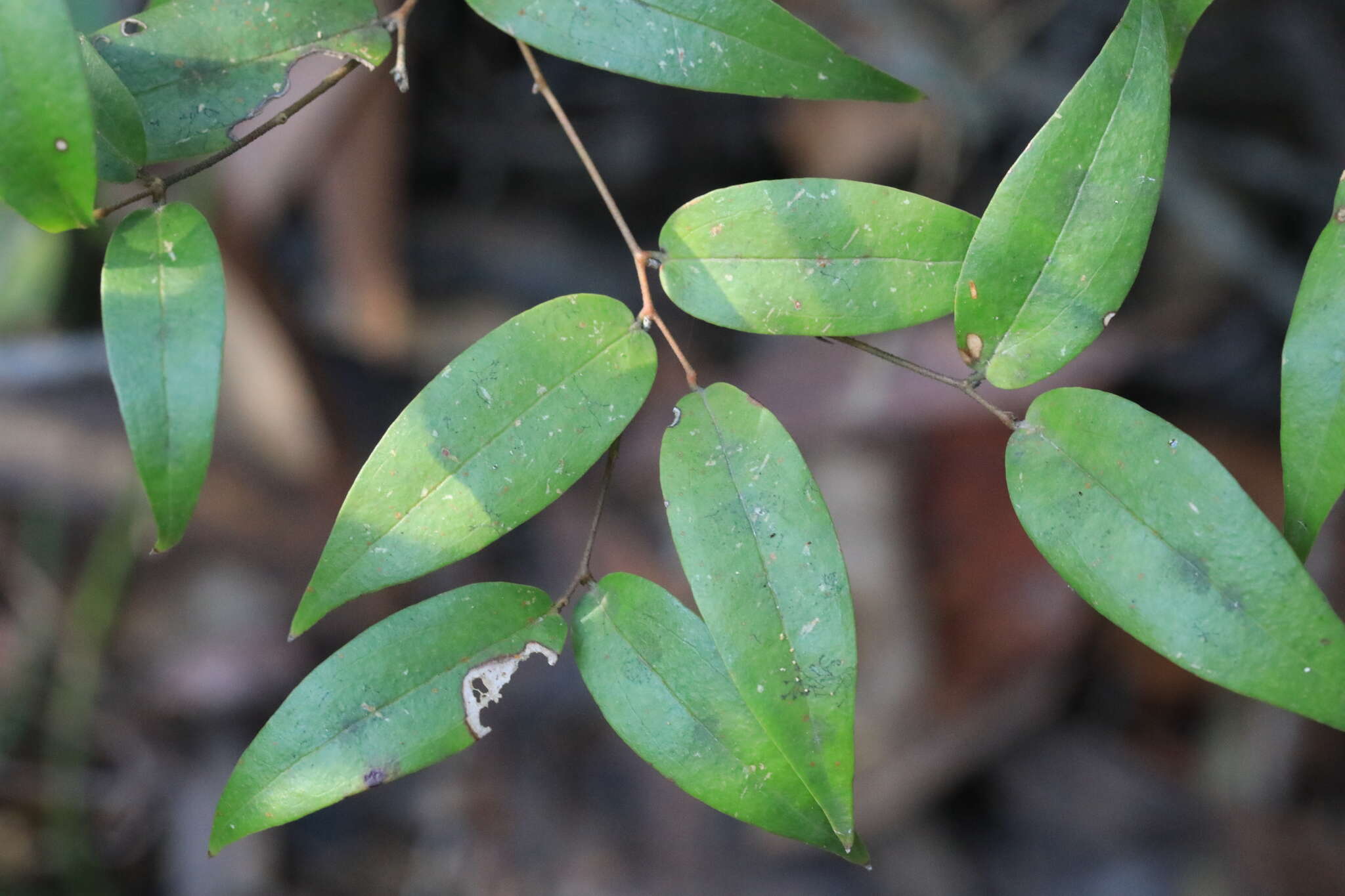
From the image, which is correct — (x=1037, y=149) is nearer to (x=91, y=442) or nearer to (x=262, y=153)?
(x=262, y=153)

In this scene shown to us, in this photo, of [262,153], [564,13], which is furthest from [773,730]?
[262,153]

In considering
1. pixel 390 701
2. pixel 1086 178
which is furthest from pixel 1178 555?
pixel 390 701

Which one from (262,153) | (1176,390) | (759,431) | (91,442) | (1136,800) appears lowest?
(1136,800)

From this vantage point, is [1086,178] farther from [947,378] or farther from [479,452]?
[479,452]

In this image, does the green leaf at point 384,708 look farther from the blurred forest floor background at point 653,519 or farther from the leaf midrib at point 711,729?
the blurred forest floor background at point 653,519

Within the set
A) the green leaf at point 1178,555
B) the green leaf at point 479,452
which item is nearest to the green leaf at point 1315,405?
the green leaf at point 1178,555
